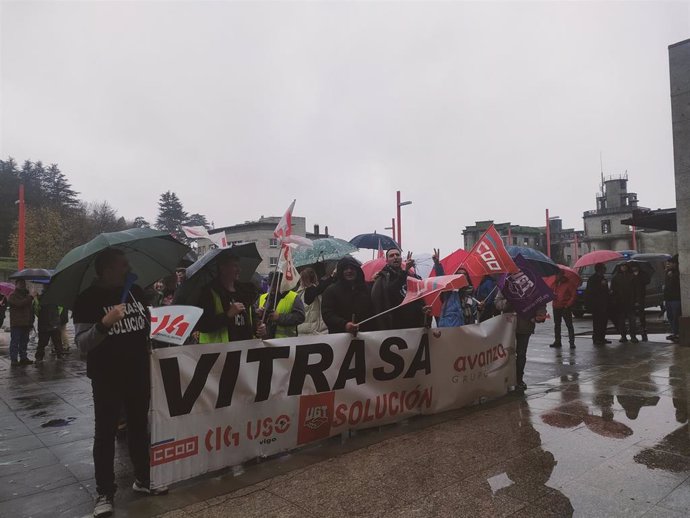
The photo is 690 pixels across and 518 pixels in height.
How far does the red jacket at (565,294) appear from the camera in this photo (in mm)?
9906

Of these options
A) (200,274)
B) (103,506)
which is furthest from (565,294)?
(103,506)

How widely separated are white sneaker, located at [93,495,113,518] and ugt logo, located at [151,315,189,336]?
1167 mm

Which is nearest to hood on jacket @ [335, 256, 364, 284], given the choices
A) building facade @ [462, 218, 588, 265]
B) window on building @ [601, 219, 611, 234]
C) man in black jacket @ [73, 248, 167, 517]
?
man in black jacket @ [73, 248, 167, 517]

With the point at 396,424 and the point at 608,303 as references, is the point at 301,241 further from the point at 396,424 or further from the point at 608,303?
the point at 608,303

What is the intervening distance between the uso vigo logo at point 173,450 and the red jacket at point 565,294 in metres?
8.17

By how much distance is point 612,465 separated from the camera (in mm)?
3895

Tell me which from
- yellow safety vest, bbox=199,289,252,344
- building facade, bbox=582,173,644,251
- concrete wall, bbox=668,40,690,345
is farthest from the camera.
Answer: building facade, bbox=582,173,644,251

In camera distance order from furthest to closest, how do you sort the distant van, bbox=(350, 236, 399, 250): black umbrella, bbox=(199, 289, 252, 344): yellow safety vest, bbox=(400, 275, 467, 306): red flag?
the distant van < bbox=(350, 236, 399, 250): black umbrella < bbox=(400, 275, 467, 306): red flag < bbox=(199, 289, 252, 344): yellow safety vest

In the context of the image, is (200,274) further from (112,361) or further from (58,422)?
(58,422)

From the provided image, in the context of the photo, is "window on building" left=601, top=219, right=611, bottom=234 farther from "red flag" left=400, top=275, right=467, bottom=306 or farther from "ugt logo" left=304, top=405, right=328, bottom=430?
"ugt logo" left=304, top=405, right=328, bottom=430

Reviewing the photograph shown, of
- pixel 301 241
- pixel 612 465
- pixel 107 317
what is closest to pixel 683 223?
pixel 612 465

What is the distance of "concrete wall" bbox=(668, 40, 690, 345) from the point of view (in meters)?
10.2

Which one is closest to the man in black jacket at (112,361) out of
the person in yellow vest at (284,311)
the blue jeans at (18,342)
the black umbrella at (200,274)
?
the black umbrella at (200,274)

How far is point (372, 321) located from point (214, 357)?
208cm
